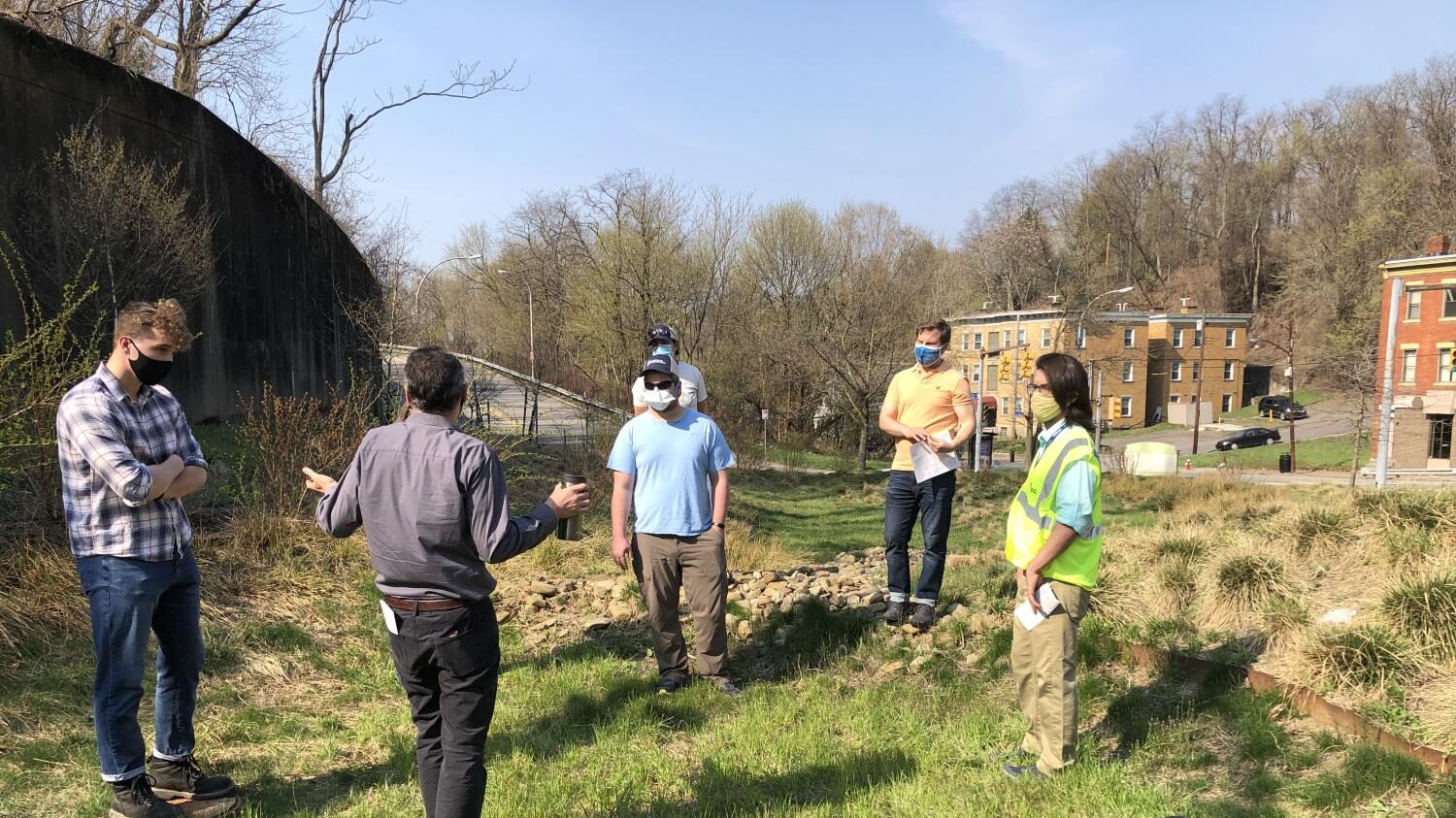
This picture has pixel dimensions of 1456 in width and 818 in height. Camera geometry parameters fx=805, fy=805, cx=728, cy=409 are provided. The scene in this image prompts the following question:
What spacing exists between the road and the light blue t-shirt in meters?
6.07

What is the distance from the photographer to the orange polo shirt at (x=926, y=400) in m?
5.19

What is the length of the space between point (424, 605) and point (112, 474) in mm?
1371

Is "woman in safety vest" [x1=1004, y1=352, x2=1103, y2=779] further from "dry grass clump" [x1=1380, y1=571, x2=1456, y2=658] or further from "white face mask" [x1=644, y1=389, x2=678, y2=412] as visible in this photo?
"dry grass clump" [x1=1380, y1=571, x2=1456, y2=658]

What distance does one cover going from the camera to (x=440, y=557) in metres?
2.76

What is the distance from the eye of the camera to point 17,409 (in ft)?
17.9

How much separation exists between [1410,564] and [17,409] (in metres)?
9.24

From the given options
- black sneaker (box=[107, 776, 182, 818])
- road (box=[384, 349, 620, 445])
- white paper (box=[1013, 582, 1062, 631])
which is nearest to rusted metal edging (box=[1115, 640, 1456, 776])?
white paper (box=[1013, 582, 1062, 631])

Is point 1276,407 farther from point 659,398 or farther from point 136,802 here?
point 136,802

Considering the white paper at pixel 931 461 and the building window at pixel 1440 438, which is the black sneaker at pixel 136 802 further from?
the building window at pixel 1440 438

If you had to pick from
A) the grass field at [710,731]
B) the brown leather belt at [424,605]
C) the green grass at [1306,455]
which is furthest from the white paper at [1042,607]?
the green grass at [1306,455]

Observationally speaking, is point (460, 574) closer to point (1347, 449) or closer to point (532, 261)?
point (532, 261)

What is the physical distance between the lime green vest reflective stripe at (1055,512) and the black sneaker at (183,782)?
12.0 ft

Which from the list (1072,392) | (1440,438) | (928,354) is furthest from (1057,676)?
(1440,438)

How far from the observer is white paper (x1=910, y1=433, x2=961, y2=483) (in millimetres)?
5094
